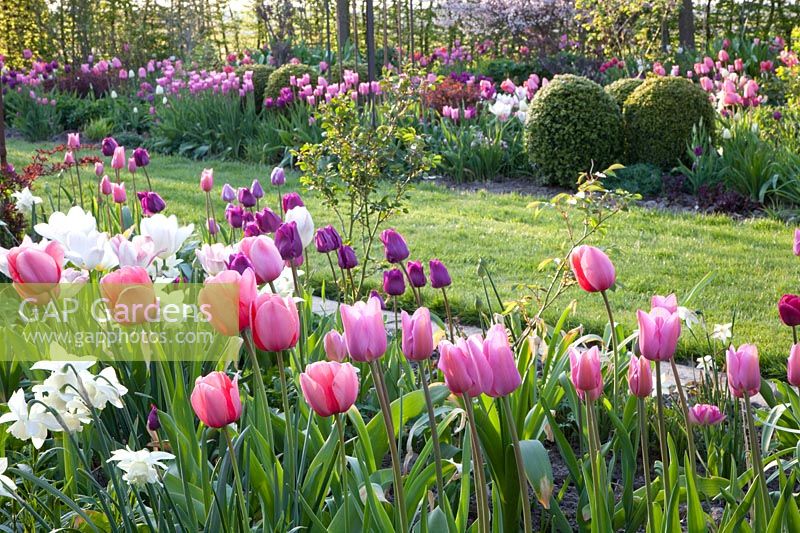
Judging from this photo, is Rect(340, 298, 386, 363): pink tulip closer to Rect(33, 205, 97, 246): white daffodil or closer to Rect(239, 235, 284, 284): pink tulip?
Rect(239, 235, 284, 284): pink tulip

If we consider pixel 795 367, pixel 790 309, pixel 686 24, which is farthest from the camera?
pixel 686 24

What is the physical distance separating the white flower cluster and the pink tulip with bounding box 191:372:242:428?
0.21m

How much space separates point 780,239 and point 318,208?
3.43 m

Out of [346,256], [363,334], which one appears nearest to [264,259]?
[363,334]

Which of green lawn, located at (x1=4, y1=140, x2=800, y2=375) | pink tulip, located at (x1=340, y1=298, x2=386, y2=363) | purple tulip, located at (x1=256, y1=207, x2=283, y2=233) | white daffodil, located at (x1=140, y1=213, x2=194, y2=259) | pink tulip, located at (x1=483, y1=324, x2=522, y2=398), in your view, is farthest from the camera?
green lawn, located at (x1=4, y1=140, x2=800, y2=375)

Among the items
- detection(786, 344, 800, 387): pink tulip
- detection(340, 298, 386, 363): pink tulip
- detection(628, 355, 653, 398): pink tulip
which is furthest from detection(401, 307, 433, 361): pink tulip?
detection(786, 344, 800, 387): pink tulip

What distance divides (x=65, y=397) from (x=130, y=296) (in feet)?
0.71

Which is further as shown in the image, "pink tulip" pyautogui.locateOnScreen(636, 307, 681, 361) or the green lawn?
the green lawn

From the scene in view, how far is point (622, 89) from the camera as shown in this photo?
8.28 meters

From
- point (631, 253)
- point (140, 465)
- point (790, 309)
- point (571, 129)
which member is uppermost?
point (790, 309)

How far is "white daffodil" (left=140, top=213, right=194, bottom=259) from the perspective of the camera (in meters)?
2.39

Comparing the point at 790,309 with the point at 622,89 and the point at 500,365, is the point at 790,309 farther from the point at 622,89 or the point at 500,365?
the point at 622,89

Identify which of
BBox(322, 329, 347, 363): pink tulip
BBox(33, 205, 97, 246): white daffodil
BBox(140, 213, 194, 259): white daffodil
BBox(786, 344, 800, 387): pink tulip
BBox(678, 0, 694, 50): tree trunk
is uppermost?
BBox(678, 0, 694, 50): tree trunk

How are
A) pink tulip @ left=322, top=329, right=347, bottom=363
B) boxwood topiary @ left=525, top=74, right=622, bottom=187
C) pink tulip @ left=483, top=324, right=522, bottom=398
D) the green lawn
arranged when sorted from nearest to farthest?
1. pink tulip @ left=483, top=324, right=522, bottom=398
2. pink tulip @ left=322, top=329, right=347, bottom=363
3. the green lawn
4. boxwood topiary @ left=525, top=74, right=622, bottom=187
